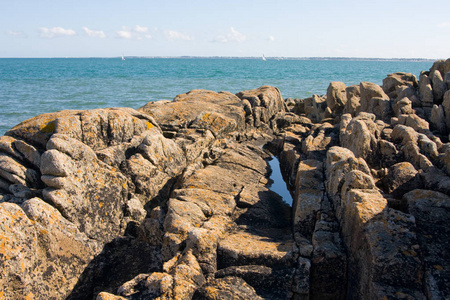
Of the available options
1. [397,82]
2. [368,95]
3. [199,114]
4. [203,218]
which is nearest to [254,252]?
[203,218]

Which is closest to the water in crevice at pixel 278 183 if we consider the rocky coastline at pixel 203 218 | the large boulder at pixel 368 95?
the rocky coastline at pixel 203 218

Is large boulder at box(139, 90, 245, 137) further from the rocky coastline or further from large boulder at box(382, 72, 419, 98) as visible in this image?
large boulder at box(382, 72, 419, 98)

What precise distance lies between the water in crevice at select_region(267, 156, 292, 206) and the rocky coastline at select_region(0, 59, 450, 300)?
362 mm

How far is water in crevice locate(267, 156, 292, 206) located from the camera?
528 inches

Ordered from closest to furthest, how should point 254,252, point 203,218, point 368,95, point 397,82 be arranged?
point 254,252 → point 203,218 → point 368,95 → point 397,82

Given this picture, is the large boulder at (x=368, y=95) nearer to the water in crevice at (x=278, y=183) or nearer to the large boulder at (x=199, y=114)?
the large boulder at (x=199, y=114)

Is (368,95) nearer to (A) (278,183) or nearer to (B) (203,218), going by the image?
(A) (278,183)

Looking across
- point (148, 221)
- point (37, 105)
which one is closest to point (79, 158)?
point (148, 221)

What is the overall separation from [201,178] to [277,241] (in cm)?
392

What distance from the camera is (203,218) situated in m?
9.76

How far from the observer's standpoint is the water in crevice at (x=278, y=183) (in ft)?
44.0

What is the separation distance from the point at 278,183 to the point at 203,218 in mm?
5833

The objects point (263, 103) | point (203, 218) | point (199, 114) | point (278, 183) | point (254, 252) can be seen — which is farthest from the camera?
point (263, 103)

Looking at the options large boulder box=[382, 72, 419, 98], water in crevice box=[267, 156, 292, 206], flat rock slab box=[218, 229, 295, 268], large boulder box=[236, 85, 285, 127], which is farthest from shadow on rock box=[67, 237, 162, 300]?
large boulder box=[382, 72, 419, 98]
